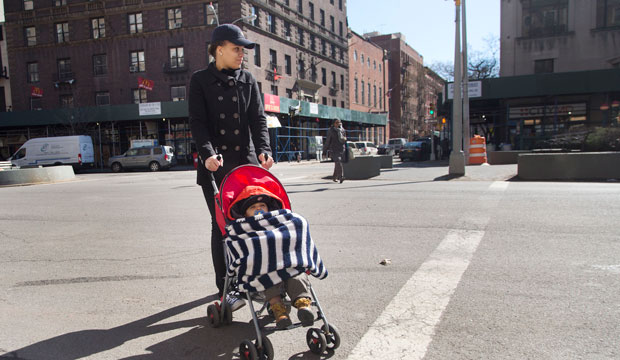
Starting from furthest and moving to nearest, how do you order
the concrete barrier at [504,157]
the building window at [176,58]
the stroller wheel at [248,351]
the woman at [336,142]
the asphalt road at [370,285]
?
the building window at [176,58]
the concrete barrier at [504,157]
the woman at [336,142]
the asphalt road at [370,285]
the stroller wheel at [248,351]

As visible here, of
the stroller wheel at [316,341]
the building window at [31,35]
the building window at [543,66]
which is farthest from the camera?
the building window at [31,35]

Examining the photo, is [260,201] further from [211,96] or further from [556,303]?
[556,303]

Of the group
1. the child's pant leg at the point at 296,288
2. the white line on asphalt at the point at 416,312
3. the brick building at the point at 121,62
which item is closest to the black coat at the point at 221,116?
the child's pant leg at the point at 296,288

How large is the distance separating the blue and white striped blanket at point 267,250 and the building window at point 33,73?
44.9 metres

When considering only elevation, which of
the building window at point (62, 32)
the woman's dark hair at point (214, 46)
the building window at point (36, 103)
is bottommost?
the woman's dark hair at point (214, 46)

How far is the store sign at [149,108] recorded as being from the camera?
32.0 m

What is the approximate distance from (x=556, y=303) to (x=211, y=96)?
3.07 m

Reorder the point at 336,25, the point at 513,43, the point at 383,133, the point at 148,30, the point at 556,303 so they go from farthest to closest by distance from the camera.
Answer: the point at 383,133, the point at 336,25, the point at 148,30, the point at 513,43, the point at 556,303

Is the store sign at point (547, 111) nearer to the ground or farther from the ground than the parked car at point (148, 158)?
farther from the ground

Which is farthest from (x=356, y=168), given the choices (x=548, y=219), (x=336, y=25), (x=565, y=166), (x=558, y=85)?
(x=336, y=25)

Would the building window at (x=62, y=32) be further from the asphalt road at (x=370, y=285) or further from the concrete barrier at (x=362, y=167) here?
the asphalt road at (x=370, y=285)

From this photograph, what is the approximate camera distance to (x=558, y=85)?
925 inches

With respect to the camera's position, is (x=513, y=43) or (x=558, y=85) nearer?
(x=558, y=85)

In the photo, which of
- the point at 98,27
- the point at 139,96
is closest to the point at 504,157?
the point at 139,96
